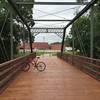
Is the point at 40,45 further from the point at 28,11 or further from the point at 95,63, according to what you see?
the point at 95,63

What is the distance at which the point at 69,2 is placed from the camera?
83.9 feet

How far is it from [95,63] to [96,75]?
101 cm

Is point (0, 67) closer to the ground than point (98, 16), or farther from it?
closer to the ground

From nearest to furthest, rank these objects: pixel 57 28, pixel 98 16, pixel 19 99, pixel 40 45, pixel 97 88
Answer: pixel 19 99
pixel 97 88
pixel 98 16
pixel 57 28
pixel 40 45

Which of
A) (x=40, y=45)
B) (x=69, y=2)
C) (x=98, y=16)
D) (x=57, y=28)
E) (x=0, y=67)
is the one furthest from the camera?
(x=40, y=45)

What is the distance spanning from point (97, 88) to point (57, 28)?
175 feet

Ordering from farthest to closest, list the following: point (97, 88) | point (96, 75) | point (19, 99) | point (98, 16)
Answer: point (98, 16) < point (96, 75) < point (97, 88) < point (19, 99)

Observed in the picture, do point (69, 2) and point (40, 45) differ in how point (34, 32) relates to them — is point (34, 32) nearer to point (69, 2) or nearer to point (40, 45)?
point (69, 2)

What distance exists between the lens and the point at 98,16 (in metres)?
38.2

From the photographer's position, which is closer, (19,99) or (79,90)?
(19,99)

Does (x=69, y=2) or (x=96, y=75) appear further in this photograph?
(x=69, y=2)

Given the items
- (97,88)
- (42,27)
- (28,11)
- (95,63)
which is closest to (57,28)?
(42,27)

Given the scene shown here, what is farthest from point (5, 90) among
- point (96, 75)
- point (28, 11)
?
point (28, 11)

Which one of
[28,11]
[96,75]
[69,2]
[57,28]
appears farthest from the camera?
[57,28]
